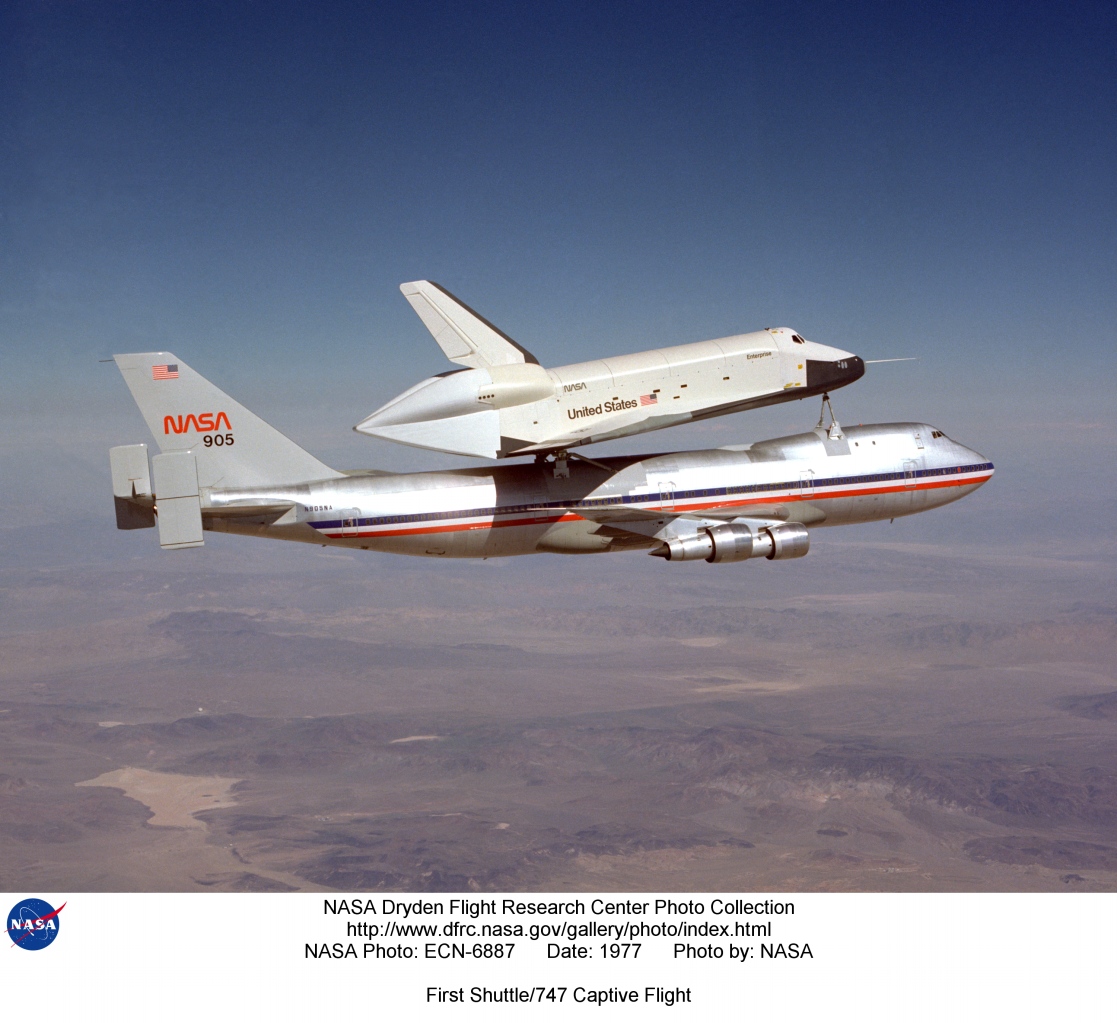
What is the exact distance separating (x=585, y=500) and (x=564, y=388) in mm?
4030

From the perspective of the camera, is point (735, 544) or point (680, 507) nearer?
point (735, 544)

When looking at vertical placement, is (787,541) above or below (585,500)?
below

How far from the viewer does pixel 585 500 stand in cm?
2952

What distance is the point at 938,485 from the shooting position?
1336 inches

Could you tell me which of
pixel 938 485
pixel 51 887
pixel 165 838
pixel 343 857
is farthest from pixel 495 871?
pixel 938 485

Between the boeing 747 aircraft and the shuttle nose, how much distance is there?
10.1ft

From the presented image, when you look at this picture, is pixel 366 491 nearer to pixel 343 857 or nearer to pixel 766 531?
pixel 766 531

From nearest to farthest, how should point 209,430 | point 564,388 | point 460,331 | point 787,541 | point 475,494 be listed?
point 564,388 < point 209,430 < point 460,331 < point 475,494 < point 787,541

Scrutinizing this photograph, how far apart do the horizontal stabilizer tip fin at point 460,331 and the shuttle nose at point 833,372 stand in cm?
834

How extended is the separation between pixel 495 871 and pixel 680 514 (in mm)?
173954
